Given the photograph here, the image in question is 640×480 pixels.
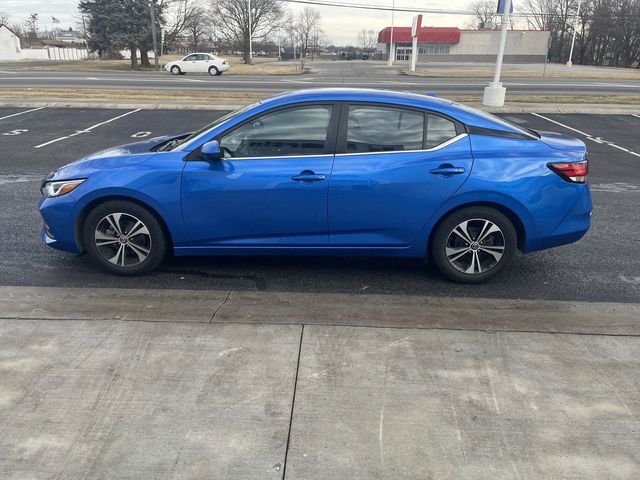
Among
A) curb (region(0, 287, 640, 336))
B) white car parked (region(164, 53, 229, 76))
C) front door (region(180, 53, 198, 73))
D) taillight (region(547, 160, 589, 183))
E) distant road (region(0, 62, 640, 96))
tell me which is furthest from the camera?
front door (region(180, 53, 198, 73))

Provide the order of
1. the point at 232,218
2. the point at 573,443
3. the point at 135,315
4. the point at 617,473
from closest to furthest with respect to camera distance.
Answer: the point at 617,473
the point at 573,443
the point at 135,315
the point at 232,218

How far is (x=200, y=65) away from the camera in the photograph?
3856 centimetres

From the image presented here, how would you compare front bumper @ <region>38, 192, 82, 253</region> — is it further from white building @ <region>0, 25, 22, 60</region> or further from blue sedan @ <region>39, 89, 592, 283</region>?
white building @ <region>0, 25, 22, 60</region>

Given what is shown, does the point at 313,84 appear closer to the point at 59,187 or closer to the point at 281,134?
the point at 281,134

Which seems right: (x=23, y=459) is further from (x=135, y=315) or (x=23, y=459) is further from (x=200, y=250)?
(x=200, y=250)

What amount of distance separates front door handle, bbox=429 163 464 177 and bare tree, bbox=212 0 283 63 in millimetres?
59783

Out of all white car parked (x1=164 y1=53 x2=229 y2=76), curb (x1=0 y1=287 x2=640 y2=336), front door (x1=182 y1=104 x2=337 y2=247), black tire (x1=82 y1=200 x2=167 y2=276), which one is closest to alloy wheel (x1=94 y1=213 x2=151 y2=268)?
black tire (x1=82 y1=200 x2=167 y2=276)

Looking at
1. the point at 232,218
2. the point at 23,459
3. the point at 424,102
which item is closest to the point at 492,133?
the point at 424,102

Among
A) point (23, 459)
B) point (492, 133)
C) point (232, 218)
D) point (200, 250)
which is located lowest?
point (23, 459)

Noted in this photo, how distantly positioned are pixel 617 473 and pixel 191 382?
7.15 feet

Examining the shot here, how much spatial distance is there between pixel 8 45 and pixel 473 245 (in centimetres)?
8216

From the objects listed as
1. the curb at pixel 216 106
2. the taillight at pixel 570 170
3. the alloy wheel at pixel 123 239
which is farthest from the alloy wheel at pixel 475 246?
the curb at pixel 216 106

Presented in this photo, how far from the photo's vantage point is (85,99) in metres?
18.5

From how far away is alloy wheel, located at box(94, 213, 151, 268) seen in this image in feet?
14.4
